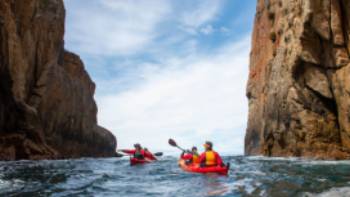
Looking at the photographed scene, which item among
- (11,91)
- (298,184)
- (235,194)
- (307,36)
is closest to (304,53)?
(307,36)

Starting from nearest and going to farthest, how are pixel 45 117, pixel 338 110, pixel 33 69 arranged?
pixel 338 110
pixel 33 69
pixel 45 117

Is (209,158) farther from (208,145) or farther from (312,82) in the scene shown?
(312,82)

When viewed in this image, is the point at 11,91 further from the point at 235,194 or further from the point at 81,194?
the point at 235,194

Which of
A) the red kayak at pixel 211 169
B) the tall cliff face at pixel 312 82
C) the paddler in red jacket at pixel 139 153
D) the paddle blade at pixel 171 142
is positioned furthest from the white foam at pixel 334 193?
the paddler in red jacket at pixel 139 153

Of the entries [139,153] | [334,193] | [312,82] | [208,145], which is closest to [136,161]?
[139,153]

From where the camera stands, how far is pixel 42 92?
3656cm

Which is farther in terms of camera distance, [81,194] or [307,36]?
[307,36]

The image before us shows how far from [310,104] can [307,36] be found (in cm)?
432

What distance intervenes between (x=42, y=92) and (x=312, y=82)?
2467cm

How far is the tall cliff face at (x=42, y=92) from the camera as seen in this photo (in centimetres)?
2662

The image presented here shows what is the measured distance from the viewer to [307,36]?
24250mm

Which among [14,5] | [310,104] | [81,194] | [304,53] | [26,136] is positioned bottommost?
[81,194]

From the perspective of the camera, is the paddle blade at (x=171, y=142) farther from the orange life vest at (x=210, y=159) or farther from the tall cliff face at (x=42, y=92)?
the tall cliff face at (x=42, y=92)

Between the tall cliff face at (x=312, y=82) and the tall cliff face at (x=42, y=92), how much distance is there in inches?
692
